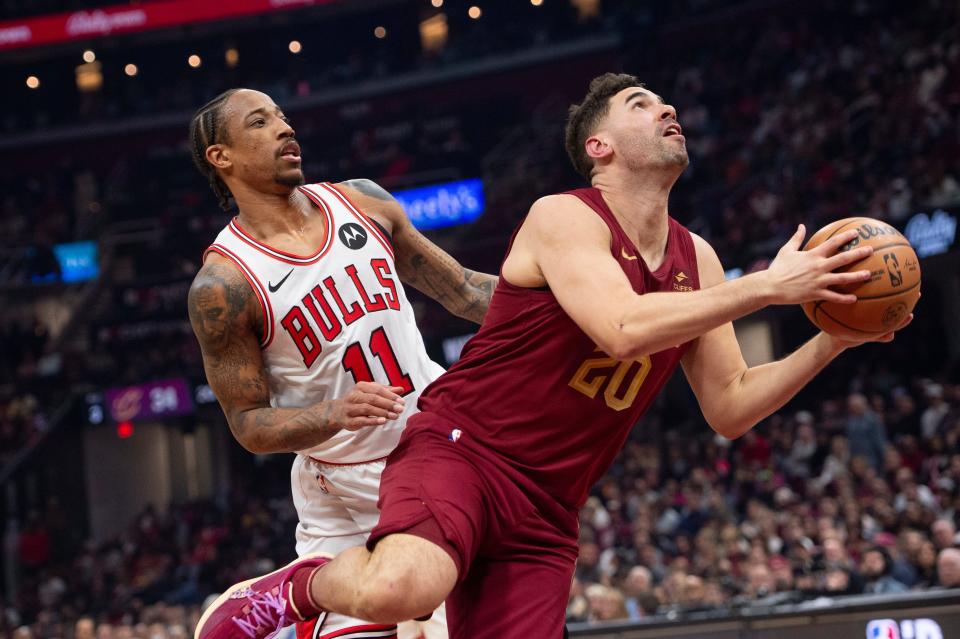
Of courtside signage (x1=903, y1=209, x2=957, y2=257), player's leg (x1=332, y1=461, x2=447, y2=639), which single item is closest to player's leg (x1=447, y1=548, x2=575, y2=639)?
player's leg (x1=332, y1=461, x2=447, y2=639)

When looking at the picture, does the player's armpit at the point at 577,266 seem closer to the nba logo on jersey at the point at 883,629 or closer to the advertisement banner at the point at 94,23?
the nba logo on jersey at the point at 883,629

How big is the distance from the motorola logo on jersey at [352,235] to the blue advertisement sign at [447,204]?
18.3 metres

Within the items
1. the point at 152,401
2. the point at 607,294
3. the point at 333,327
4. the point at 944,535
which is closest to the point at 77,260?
the point at 152,401

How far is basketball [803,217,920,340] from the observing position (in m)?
3.30

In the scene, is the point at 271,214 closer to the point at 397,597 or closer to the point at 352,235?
the point at 352,235

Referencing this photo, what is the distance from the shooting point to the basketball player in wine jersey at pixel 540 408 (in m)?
3.45

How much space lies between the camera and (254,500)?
65.5ft

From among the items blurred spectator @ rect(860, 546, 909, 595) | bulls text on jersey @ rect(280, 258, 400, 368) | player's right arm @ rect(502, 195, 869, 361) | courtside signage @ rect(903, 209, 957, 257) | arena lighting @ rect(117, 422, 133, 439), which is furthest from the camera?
arena lighting @ rect(117, 422, 133, 439)

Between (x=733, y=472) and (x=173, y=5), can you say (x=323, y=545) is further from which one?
(x=173, y=5)

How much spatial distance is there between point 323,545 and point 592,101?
192 cm

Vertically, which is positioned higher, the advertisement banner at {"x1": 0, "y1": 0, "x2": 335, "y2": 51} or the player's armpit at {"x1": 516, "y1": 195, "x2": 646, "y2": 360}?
the advertisement banner at {"x1": 0, "y1": 0, "x2": 335, "y2": 51}

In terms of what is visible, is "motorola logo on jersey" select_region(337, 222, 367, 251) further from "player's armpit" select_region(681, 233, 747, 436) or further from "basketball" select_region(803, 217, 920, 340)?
"basketball" select_region(803, 217, 920, 340)

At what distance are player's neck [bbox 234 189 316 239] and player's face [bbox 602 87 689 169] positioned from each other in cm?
126

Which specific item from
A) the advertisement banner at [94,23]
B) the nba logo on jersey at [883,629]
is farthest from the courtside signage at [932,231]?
the advertisement banner at [94,23]
